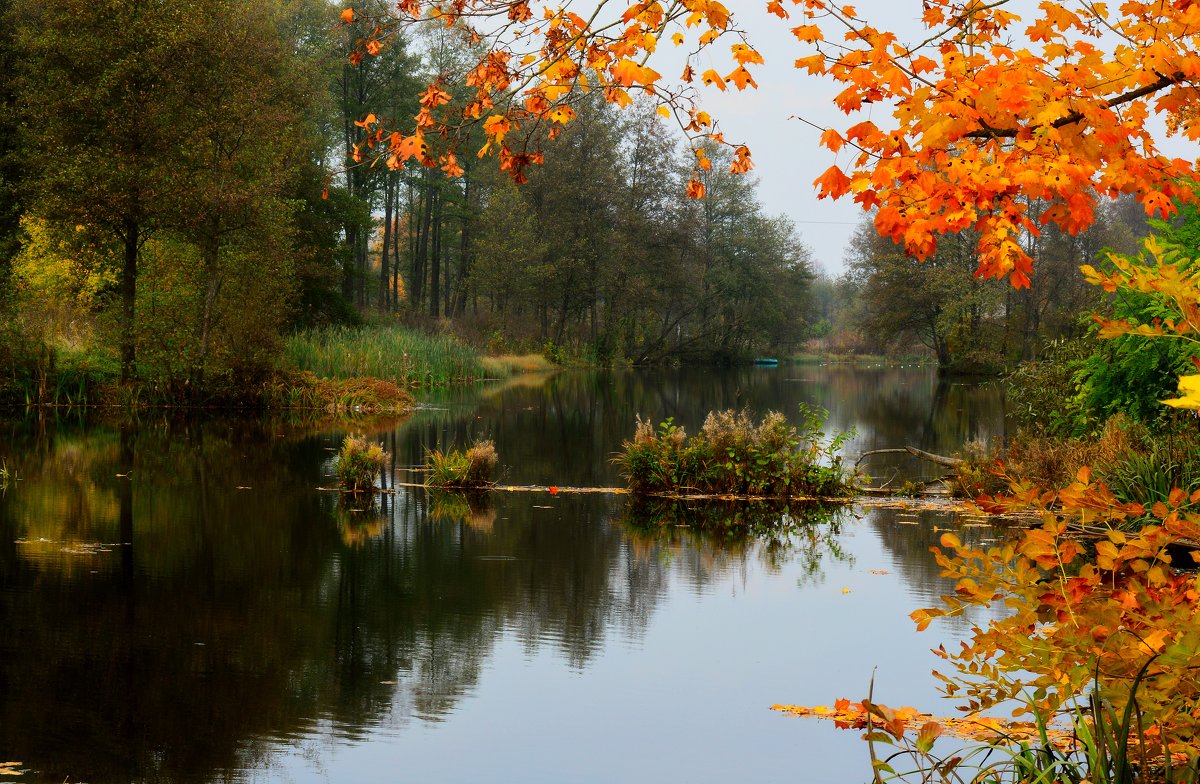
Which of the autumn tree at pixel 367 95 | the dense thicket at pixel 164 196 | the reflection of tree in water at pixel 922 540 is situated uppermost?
the autumn tree at pixel 367 95

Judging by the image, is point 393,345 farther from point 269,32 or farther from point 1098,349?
point 1098,349

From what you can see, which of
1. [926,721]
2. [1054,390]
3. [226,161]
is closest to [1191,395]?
[926,721]

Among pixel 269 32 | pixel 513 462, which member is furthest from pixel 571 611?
pixel 269 32

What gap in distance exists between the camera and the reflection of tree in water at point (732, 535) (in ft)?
31.1

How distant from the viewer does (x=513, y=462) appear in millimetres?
16312

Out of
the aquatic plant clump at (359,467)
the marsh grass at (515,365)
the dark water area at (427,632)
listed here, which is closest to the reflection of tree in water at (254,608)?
the dark water area at (427,632)

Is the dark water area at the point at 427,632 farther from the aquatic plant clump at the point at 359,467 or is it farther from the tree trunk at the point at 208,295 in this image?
the tree trunk at the point at 208,295

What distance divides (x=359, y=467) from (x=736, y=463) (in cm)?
412

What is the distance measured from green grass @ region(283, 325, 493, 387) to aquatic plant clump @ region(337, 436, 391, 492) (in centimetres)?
1319

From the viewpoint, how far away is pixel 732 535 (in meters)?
10.8

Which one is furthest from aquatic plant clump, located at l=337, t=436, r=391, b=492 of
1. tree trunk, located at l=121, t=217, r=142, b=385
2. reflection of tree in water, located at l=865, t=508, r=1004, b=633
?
tree trunk, located at l=121, t=217, r=142, b=385

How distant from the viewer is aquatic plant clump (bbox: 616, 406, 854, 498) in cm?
1270

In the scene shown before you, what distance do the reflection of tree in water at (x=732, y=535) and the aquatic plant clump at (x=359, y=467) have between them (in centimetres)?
285

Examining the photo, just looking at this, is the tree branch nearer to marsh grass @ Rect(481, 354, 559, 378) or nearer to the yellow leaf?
the yellow leaf
